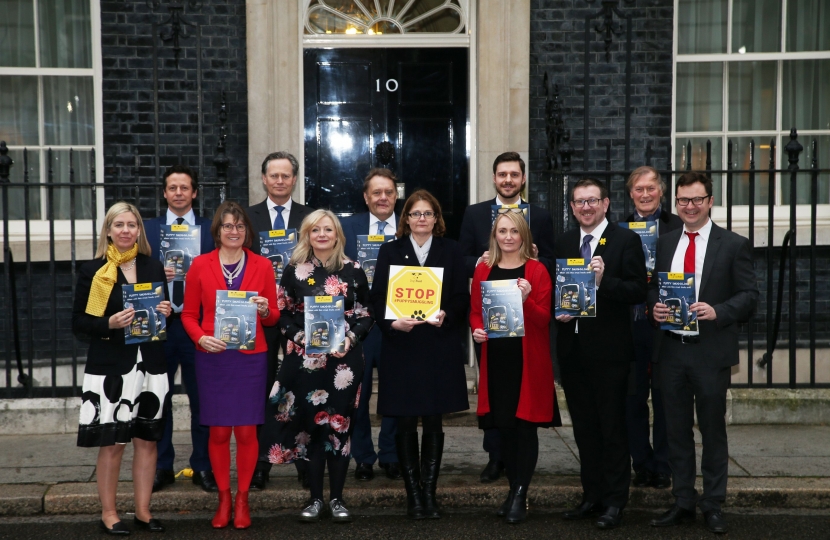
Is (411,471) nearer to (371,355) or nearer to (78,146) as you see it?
(371,355)

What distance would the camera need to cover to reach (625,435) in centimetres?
529

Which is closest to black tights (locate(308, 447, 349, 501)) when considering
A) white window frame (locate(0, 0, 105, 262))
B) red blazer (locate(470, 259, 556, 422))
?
red blazer (locate(470, 259, 556, 422))

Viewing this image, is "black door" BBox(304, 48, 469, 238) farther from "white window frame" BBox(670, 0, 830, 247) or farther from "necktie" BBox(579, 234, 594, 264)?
"necktie" BBox(579, 234, 594, 264)

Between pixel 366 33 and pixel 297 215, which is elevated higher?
pixel 366 33

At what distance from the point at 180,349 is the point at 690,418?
313 cm

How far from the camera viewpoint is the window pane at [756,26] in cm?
869

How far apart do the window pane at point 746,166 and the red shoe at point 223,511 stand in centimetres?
567

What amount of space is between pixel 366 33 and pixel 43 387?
423 centimetres

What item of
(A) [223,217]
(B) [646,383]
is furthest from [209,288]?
(B) [646,383]

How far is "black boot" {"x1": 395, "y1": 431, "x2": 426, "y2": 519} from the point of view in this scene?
17.7 feet

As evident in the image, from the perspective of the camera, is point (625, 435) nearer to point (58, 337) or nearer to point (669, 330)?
point (669, 330)

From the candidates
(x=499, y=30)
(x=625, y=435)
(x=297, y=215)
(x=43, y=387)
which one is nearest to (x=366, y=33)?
(x=499, y=30)

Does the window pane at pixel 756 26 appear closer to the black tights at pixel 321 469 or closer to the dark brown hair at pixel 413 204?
Result: the dark brown hair at pixel 413 204

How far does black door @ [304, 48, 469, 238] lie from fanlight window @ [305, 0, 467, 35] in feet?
0.68
